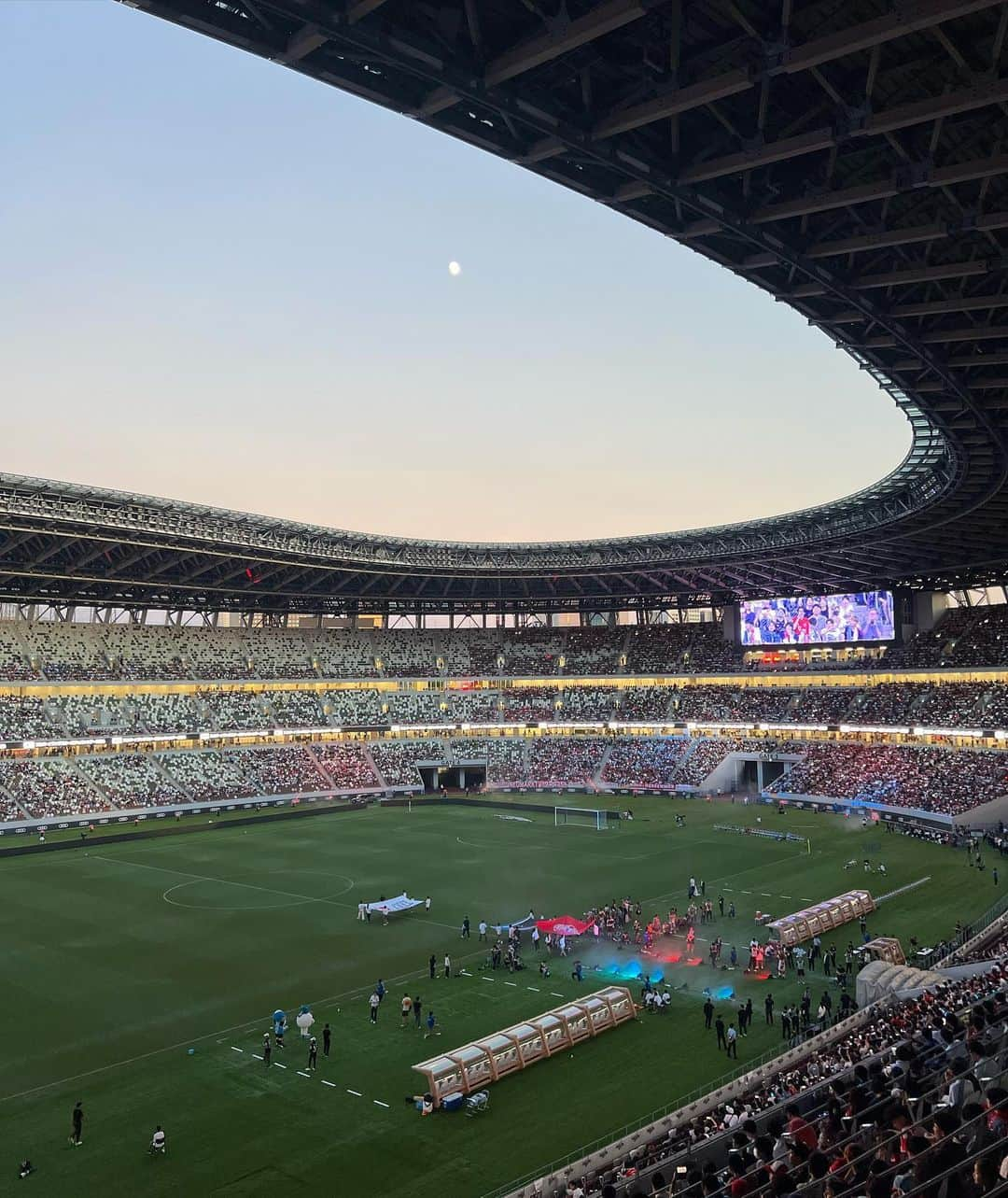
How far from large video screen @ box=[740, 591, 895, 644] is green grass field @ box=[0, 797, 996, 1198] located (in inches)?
1156

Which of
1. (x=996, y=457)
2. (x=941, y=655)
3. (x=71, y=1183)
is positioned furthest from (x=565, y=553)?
(x=71, y=1183)

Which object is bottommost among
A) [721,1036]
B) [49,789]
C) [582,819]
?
[582,819]

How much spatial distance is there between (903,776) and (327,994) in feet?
167

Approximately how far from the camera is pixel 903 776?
233 ft

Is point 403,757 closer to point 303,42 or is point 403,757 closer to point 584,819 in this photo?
point 584,819

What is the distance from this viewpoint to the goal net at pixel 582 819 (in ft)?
228

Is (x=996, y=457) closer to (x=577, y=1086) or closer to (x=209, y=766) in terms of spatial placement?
(x=577, y=1086)

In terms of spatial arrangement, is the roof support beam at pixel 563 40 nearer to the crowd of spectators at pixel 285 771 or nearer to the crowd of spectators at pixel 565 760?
the crowd of spectators at pixel 285 771

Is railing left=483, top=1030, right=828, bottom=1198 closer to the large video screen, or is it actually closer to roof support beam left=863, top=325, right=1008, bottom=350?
roof support beam left=863, top=325, right=1008, bottom=350

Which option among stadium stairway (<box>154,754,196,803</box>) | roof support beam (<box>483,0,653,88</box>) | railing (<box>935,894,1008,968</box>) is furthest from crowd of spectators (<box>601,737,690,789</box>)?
roof support beam (<box>483,0,653,88</box>)

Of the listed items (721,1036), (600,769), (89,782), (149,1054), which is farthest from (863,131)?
(600,769)

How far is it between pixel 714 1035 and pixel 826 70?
25.2 m

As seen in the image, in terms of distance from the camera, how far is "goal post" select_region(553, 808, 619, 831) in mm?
69562

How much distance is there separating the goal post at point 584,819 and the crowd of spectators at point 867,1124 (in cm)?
4236
